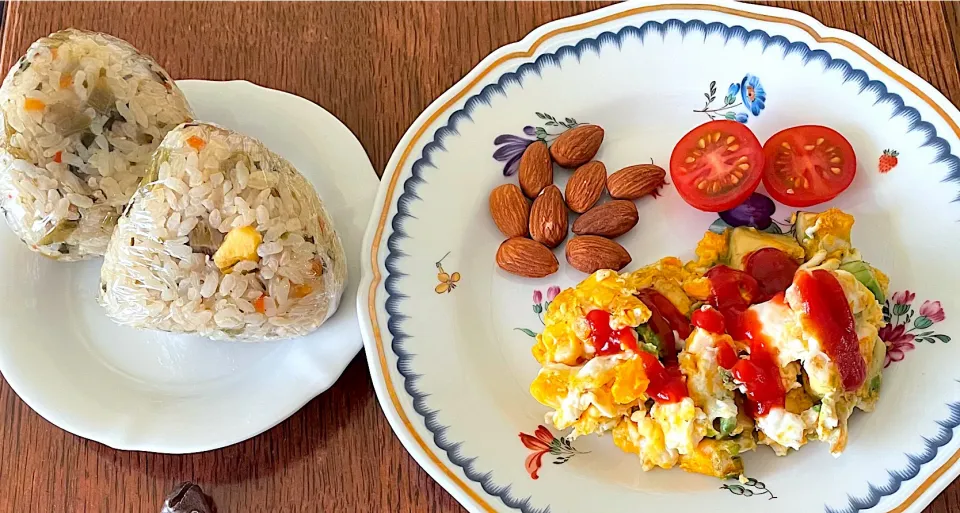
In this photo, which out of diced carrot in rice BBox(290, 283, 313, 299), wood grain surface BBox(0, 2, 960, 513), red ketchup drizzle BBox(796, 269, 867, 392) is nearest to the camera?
red ketchup drizzle BBox(796, 269, 867, 392)

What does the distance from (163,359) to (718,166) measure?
1.10 metres

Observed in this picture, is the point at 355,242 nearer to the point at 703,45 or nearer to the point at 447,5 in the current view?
the point at 447,5

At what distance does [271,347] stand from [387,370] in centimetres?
24

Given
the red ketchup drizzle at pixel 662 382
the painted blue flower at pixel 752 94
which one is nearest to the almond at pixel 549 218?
the red ketchup drizzle at pixel 662 382

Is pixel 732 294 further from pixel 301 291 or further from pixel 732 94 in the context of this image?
pixel 301 291

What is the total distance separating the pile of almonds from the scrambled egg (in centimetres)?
12

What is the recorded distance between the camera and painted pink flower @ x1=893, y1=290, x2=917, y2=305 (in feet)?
4.45

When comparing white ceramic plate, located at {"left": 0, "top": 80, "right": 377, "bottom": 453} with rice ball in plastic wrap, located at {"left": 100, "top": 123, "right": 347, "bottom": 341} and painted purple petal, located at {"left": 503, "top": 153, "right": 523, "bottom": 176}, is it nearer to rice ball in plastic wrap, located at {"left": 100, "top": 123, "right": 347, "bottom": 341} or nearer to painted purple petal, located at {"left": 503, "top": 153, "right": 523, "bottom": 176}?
rice ball in plastic wrap, located at {"left": 100, "top": 123, "right": 347, "bottom": 341}

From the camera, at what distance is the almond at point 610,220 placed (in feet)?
4.78

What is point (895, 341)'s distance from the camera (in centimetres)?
132

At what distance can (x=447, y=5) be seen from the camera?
179 centimetres

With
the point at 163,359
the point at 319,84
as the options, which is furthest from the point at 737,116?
the point at 163,359

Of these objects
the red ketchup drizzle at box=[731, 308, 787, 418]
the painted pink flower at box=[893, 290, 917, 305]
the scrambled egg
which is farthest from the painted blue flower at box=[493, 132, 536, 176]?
the painted pink flower at box=[893, 290, 917, 305]

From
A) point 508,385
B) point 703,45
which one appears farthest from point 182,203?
point 703,45
